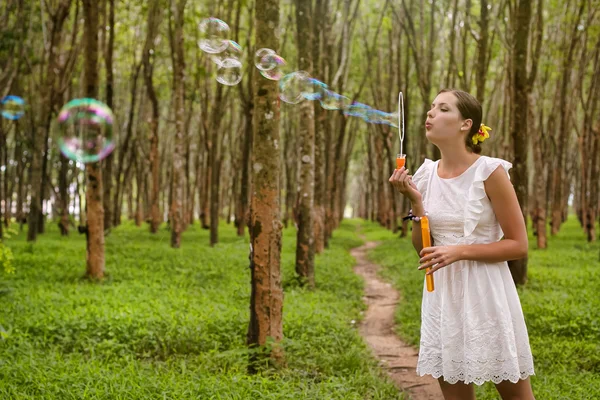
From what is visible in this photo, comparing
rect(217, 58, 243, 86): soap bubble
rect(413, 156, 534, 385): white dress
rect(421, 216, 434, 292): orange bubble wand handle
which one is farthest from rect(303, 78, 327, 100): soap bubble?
rect(421, 216, 434, 292): orange bubble wand handle

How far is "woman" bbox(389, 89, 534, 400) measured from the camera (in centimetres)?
281

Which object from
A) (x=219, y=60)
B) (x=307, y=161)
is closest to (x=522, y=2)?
(x=307, y=161)

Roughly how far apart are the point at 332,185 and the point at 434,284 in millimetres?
17772

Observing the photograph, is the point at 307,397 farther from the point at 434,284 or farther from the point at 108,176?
the point at 108,176

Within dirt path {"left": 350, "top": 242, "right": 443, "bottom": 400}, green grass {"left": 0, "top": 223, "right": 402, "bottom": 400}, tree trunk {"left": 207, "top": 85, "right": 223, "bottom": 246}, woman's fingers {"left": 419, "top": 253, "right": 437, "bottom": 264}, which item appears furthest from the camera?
tree trunk {"left": 207, "top": 85, "right": 223, "bottom": 246}

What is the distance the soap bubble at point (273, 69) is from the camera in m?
5.48

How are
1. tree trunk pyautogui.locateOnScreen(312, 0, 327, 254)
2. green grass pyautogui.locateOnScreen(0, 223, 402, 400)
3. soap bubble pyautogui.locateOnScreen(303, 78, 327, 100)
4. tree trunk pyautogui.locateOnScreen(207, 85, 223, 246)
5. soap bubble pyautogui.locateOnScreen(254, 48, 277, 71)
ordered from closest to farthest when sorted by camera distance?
green grass pyautogui.locateOnScreen(0, 223, 402, 400) → soap bubble pyautogui.locateOnScreen(254, 48, 277, 71) → soap bubble pyautogui.locateOnScreen(303, 78, 327, 100) → tree trunk pyautogui.locateOnScreen(312, 0, 327, 254) → tree trunk pyautogui.locateOnScreen(207, 85, 223, 246)

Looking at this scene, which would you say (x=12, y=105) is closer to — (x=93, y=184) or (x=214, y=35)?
(x=93, y=184)

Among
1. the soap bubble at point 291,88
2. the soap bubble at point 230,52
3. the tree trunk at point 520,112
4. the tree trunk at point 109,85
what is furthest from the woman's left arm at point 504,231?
the tree trunk at point 109,85

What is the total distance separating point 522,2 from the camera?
9.58 metres

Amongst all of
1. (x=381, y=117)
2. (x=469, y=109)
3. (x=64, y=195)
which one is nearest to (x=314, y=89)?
(x=381, y=117)

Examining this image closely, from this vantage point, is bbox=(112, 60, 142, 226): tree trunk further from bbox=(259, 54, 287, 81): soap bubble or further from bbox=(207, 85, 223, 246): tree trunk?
bbox=(259, 54, 287, 81): soap bubble

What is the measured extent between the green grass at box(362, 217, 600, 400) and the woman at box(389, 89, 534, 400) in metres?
2.27

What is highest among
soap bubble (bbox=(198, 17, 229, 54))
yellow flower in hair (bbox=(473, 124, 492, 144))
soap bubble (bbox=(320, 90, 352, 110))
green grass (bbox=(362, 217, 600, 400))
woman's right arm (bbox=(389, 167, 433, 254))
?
soap bubble (bbox=(198, 17, 229, 54))
